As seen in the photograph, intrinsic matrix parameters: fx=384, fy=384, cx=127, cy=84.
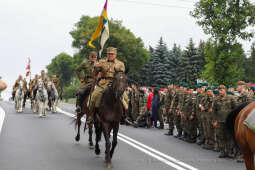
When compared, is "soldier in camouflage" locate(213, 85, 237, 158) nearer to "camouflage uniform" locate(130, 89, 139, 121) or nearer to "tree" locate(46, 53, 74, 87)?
"camouflage uniform" locate(130, 89, 139, 121)

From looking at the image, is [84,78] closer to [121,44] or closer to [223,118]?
[223,118]

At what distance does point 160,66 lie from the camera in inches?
2921

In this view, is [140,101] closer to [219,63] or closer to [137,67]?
[219,63]

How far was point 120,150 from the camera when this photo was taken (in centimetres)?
1079

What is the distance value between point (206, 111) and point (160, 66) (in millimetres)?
62120

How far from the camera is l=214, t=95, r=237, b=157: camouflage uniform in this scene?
10.7 m

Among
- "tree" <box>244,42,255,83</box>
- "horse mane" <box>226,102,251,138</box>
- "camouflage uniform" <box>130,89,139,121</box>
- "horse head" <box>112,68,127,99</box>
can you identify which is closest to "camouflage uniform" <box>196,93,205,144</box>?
"horse head" <box>112,68,127,99</box>

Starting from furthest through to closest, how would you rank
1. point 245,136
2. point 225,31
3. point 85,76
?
point 225,31 < point 85,76 < point 245,136

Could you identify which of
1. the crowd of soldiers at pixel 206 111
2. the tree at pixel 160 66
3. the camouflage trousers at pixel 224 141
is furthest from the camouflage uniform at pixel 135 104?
the tree at pixel 160 66

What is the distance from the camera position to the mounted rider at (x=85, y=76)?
38.5 feet

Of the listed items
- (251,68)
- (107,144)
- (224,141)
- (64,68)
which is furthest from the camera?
(64,68)

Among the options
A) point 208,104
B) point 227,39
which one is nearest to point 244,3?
point 227,39

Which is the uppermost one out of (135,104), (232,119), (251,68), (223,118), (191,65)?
(251,68)

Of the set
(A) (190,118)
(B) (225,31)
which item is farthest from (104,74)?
(B) (225,31)
